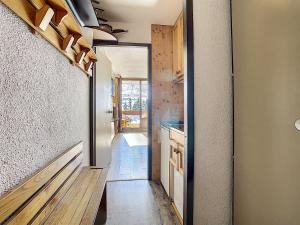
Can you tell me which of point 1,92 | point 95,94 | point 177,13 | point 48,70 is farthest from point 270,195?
point 177,13

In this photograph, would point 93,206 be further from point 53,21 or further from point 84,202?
point 53,21

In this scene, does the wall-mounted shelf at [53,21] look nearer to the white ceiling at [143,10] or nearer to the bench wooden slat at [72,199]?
the bench wooden slat at [72,199]

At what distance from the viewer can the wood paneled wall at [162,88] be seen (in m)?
3.16

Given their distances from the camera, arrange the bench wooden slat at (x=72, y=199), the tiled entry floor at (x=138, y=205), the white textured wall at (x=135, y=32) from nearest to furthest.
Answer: the bench wooden slat at (x=72, y=199)
the tiled entry floor at (x=138, y=205)
the white textured wall at (x=135, y=32)

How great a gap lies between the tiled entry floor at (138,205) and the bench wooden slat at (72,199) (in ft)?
1.84

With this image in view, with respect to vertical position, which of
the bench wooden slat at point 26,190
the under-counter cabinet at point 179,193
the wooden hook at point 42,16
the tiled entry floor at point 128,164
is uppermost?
the wooden hook at point 42,16

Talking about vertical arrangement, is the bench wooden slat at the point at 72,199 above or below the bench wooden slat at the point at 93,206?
above

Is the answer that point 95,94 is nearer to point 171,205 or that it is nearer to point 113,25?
point 113,25

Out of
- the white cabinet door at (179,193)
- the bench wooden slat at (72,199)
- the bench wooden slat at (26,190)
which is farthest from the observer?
the white cabinet door at (179,193)

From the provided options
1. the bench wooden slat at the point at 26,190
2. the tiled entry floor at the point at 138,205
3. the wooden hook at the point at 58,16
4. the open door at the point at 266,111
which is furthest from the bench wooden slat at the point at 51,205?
the open door at the point at 266,111

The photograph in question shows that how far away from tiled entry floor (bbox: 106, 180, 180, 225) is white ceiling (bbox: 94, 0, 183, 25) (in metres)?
2.40

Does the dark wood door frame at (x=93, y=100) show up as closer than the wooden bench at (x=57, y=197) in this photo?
No

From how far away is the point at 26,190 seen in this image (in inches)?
34.5

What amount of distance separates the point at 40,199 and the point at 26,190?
0.54 feet
